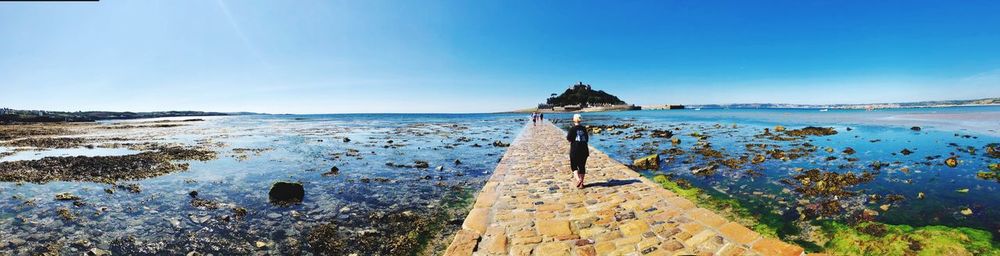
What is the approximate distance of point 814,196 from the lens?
32.1 feet

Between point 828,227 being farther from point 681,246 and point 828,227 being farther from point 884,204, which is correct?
point 681,246

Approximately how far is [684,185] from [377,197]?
8783 mm

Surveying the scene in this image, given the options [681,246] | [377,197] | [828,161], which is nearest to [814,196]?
[681,246]

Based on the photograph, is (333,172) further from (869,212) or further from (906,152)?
(906,152)

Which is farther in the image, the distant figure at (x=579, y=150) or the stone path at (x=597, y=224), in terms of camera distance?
the distant figure at (x=579, y=150)

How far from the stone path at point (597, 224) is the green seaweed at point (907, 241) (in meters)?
1.60

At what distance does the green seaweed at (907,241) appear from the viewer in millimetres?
6035

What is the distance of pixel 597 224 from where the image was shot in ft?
23.1

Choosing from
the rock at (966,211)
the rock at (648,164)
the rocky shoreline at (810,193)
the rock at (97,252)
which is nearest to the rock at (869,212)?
the rocky shoreline at (810,193)

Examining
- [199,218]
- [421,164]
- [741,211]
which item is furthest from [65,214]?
[741,211]

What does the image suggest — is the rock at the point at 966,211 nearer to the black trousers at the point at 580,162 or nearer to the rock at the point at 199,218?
the black trousers at the point at 580,162

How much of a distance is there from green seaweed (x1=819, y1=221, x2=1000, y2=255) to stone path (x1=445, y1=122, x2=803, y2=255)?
1.60 m

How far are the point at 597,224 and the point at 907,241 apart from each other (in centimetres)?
482

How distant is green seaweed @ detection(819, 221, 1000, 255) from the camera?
6.04 meters
